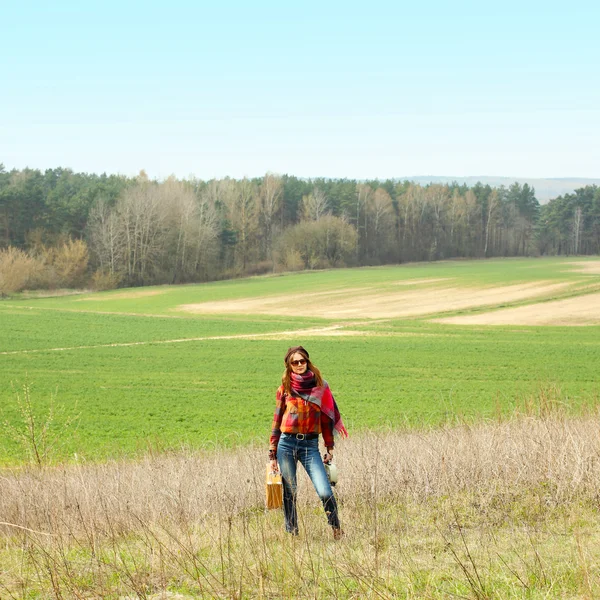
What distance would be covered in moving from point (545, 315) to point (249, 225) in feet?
186

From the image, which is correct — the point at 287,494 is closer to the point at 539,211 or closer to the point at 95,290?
the point at 95,290

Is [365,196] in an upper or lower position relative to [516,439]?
upper

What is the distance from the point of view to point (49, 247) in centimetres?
8438

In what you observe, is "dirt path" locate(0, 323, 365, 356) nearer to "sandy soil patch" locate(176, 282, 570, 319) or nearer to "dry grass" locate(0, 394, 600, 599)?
"sandy soil patch" locate(176, 282, 570, 319)

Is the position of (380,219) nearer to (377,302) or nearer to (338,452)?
(377,302)

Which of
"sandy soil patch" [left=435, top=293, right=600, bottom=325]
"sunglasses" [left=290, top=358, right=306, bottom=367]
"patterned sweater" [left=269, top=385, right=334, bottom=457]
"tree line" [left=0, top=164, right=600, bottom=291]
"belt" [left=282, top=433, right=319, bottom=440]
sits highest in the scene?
"tree line" [left=0, top=164, right=600, bottom=291]

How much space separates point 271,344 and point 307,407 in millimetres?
34564

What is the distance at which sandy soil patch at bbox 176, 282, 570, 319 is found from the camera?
5844 cm

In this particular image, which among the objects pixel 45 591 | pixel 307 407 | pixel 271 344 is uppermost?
pixel 307 407

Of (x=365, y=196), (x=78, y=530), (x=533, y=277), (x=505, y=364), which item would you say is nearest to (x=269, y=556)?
(x=78, y=530)

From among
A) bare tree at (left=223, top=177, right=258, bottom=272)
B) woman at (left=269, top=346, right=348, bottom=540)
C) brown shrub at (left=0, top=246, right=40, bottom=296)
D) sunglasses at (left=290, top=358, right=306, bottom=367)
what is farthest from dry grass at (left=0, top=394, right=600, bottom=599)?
bare tree at (left=223, top=177, right=258, bottom=272)

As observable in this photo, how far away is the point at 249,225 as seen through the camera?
335ft

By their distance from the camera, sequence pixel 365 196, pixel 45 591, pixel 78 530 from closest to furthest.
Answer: pixel 45 591 → pixel 78 530 → pixel 365 196

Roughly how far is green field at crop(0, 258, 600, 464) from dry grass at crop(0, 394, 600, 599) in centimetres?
497
